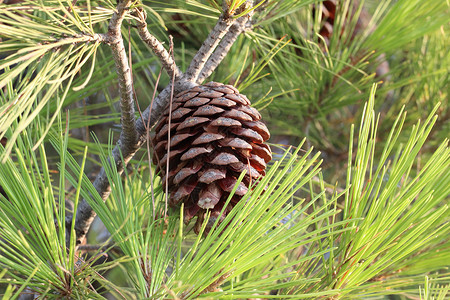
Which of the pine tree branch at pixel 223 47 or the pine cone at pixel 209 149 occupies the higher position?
the pine tree branch at pixel 223 47

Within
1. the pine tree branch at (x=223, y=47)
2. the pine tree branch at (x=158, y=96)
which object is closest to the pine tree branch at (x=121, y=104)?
the pine tree branch at (x=158, y=96)

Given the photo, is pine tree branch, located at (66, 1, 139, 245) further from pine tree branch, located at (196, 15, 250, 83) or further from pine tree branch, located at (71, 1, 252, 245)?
pine tree branch, located at (196, 15, 250, 83)

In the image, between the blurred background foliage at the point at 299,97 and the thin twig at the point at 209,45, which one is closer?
the blurred background foliage at the point at 299,97

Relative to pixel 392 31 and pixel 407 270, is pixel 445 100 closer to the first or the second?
pixel 392 31

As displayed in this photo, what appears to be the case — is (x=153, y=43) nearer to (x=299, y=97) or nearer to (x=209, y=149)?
(x=209, y=149)

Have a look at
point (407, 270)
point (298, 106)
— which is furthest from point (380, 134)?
point (407, 270)

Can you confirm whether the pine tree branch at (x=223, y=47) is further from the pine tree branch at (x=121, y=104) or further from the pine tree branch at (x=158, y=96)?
the pine tree branch at (x=121, y=104)
